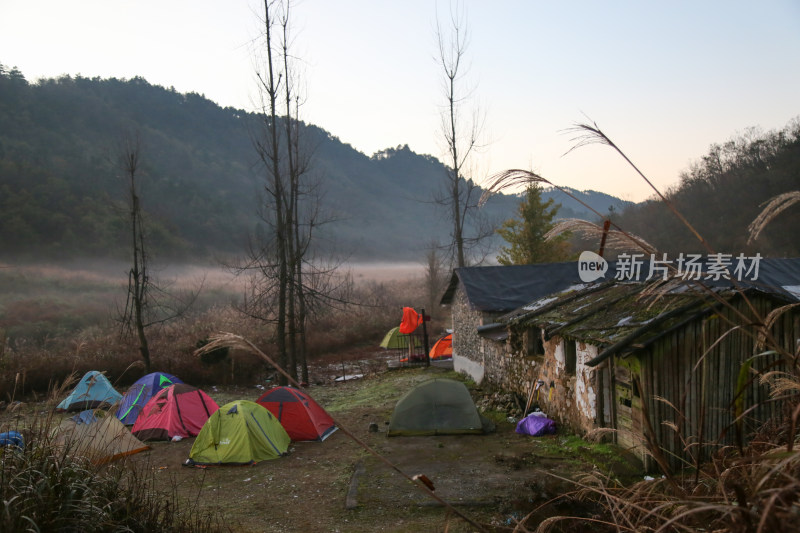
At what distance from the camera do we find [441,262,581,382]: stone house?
1859cm

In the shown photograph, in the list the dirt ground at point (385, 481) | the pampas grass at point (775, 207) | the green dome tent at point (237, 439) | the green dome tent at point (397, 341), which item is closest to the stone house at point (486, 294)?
the dirt ground at point (385, 481)

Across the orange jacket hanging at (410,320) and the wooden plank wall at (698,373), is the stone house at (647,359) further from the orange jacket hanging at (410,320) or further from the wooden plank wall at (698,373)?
the orange jacket hanging at (410,320)

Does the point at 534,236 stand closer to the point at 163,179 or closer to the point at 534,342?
the point at 534,342

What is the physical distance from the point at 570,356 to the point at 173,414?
9.95m

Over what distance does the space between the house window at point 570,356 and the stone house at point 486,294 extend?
19.5 ft

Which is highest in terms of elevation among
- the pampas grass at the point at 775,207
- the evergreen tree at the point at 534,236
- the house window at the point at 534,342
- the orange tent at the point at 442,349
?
the evergreen tree at the point at 534,236

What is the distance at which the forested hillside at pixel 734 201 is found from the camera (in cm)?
3575

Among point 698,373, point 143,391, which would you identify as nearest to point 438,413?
point 698,373

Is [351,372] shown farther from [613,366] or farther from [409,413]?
[613,366]

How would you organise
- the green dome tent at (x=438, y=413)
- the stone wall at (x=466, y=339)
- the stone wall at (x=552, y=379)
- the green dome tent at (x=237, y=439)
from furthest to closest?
the stone wall at (x=466, y=339), the green dome tent at (x=438, y=413), the green dome tent at (x=237, y=439), the stone wall at (x=552, y=379)

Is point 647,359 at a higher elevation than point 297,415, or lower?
higher

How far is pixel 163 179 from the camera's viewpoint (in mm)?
75625

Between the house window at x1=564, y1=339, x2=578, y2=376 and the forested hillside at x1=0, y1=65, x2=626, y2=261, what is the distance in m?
4.36

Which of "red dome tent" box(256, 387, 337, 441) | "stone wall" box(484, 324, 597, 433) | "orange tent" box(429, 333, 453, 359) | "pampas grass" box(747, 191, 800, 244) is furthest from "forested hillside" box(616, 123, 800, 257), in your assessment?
"pampas grass" box(747, 191, 800, 244)
